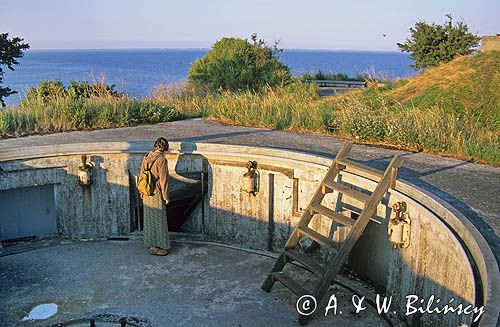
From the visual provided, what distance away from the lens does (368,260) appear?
8.33 m

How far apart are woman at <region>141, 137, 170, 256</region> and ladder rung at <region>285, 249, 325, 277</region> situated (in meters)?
2.33

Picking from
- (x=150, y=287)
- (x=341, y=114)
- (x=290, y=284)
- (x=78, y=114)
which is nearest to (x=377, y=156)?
(x=341, y=114)

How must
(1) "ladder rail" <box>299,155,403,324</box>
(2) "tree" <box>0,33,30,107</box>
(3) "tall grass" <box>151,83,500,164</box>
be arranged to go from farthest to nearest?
1. (2) "tree" <box>0,33,30,107</box>
2. (3) "tall grass" <box>151,83,500,164</box>
3. (1) "ladder rail" <box>299,155,403,324</box>

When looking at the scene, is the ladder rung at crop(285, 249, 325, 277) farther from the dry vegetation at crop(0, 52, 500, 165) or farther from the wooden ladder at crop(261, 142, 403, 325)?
the dry vegetation at crop(0, 52, 500, 165)

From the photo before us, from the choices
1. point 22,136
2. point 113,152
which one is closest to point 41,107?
point 22,136

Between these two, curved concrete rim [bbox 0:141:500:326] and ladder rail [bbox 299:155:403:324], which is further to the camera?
ladder rail [bbox 299:155:403:324]

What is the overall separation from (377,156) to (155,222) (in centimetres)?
409

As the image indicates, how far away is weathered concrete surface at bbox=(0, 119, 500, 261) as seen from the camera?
7188mm

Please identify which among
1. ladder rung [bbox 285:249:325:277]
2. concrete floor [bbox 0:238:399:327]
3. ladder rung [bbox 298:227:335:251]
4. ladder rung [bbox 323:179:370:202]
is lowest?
concrete floor [bbox 0:238:399:327]

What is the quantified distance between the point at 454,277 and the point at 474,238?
51 centimetres

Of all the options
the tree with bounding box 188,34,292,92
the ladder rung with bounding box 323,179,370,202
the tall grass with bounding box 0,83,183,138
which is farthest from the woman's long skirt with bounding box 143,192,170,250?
the tree with bounding box 188,34,292,92

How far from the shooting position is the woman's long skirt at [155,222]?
9.01 m

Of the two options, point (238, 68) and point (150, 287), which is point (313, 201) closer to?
point (150, 287)

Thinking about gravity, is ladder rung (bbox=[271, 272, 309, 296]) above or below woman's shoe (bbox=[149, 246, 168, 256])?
above
